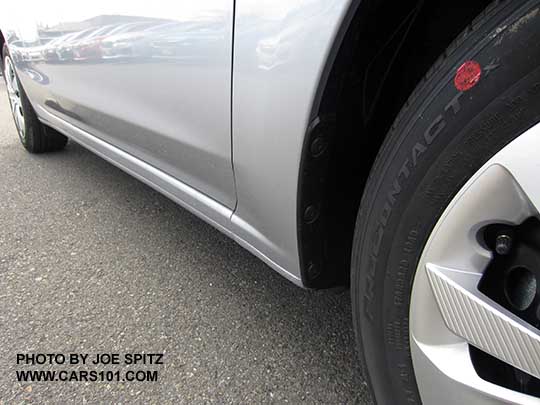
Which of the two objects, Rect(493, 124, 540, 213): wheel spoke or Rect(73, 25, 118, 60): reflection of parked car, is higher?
Rect(493, 124, 540, 213): wheel spoke

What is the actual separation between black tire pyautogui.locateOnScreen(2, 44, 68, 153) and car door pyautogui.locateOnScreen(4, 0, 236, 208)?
3.46 ft

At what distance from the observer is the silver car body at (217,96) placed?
922 millimetres

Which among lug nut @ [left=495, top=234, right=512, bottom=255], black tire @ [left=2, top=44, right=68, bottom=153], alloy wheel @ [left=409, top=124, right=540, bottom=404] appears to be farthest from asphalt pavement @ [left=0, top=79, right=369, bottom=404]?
black tire @ [left=2, top=44, right=68, bottom=153]

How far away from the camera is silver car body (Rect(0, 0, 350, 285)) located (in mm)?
922

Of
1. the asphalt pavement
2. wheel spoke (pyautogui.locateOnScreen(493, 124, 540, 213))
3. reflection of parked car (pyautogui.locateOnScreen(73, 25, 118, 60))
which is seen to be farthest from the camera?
reflection of parked car (pyautogui.locateOnScreen(73, 25, 118, 60))

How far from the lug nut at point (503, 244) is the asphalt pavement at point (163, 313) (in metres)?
0.67

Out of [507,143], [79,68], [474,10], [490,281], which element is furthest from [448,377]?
[79,68]

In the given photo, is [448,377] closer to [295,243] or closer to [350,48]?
[295,243]

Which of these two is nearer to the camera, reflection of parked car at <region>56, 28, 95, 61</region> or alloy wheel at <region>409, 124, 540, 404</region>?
alloy wheel at <region>409, 124, 540, 404</region>

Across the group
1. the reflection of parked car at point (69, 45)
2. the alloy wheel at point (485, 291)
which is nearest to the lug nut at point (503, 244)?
the alloy wheel at point (485, 291)

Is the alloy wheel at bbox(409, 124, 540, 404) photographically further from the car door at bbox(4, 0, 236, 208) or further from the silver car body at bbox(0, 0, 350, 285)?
the car door at bbox(4, 0, 236, 208)

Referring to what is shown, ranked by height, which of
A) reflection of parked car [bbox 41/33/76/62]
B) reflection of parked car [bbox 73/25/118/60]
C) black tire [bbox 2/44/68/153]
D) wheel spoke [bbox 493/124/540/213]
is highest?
wheel spoke [bbox 493/124/540/213]

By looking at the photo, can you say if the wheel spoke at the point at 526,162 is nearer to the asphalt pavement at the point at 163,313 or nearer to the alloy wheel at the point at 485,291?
the alloy wheel at the point at 485,291

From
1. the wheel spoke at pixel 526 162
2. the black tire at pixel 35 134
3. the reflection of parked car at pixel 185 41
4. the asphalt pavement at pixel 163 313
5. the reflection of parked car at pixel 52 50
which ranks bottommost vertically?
the black tire at pixel 35 134
